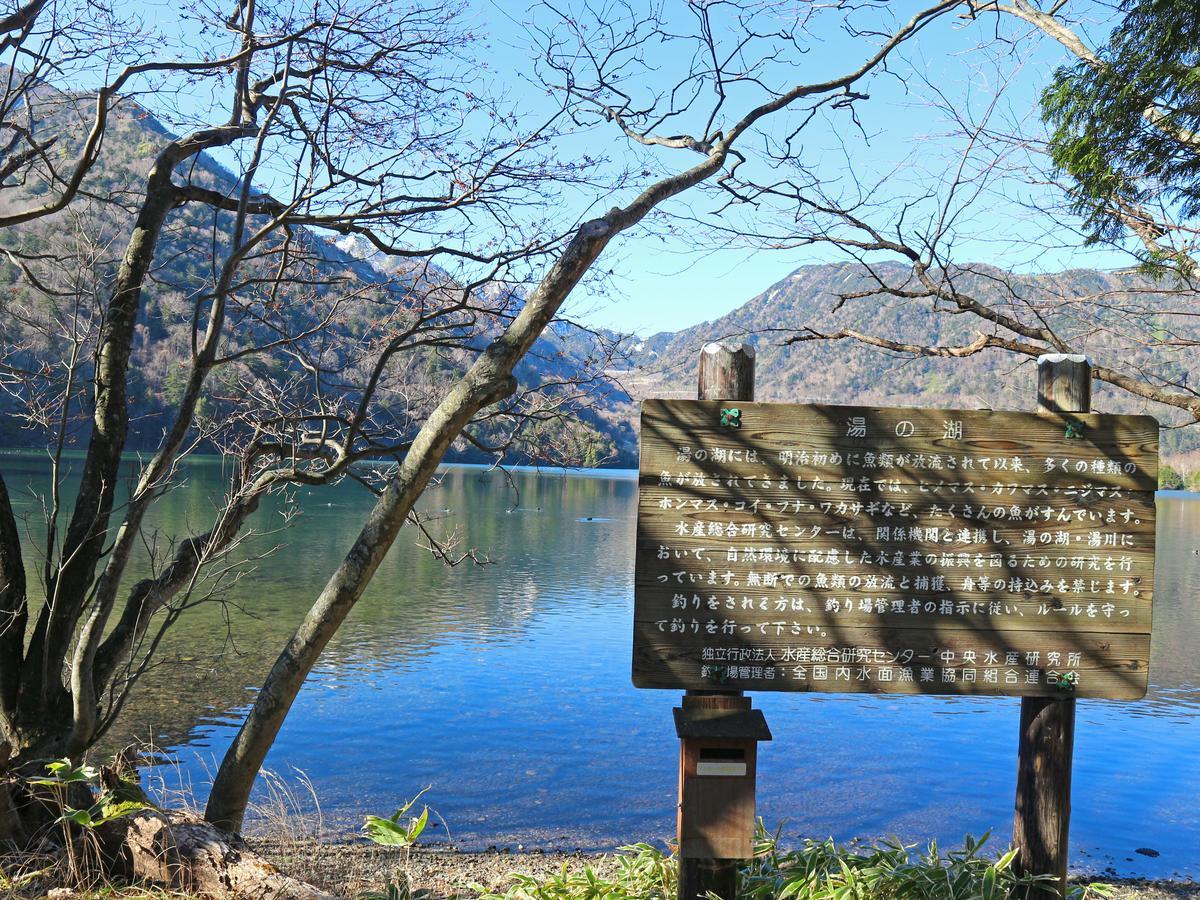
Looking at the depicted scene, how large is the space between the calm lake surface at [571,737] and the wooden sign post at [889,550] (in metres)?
2.31

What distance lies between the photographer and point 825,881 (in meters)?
3.52

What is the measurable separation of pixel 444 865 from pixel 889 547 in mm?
4576

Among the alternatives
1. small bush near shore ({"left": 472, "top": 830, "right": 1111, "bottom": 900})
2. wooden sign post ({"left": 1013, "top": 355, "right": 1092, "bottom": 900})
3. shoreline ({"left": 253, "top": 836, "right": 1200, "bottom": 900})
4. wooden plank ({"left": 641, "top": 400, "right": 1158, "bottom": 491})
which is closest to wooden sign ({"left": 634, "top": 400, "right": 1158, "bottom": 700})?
wooden plank ({"left": 641, "top": 400, "right": 1158, "bottom": 491})

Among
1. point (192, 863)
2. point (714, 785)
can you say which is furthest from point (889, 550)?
point (192, 863)

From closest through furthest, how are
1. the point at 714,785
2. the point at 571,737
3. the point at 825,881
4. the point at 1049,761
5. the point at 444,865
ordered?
the point at 714,785 < the point at 1049,761 < the point at 825,881 < the point at 444,865 < the point at 571,737

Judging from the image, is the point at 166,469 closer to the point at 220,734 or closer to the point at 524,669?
the point at 220,734

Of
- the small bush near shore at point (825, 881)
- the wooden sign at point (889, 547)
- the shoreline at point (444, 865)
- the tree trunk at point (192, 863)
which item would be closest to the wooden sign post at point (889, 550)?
the wooden sign at point (889, 547)

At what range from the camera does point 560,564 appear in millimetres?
24422

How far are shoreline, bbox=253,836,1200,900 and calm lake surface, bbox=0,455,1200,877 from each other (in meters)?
0.57

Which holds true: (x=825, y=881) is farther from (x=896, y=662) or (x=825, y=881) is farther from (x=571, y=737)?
(x=571, y=737)

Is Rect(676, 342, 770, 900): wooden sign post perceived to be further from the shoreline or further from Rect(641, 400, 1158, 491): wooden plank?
the shoreline

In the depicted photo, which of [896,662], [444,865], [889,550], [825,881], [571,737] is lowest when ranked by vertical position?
[571,737]

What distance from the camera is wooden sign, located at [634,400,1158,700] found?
2.99m

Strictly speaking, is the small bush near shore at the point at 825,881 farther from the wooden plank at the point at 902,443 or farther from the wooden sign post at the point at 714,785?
the wooden plank at the point at 902,443
